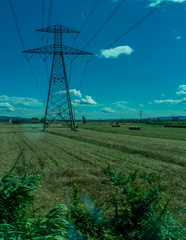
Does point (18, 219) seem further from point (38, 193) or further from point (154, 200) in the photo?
point (38, 193)

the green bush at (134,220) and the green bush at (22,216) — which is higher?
the green bush at (22,216)

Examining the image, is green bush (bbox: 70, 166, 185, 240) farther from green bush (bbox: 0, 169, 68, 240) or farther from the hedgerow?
green bush (bbox: 0, 169, 68, 240)

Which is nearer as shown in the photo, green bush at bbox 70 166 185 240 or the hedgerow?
the hedgerow

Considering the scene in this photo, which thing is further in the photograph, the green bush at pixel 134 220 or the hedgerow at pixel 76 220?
the green bush at pixel 134 220

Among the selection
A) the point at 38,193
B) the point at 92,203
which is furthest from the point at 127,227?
the point at 38,193

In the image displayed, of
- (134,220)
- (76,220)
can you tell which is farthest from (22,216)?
(134,220)

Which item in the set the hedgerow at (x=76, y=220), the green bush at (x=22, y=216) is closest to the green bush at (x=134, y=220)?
the hedgerow at (x=76, y=220)

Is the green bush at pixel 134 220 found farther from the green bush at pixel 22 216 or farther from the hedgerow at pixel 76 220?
the green bush at pixel 22 216

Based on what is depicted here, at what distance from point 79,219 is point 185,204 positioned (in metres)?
4.64

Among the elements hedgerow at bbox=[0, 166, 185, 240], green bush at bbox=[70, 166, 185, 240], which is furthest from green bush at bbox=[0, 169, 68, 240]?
green bush at bbox=[70, 166, 185, 240]

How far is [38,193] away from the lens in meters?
7.35

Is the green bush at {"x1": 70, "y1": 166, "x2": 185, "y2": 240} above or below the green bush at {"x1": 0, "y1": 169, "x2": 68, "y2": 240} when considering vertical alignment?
below

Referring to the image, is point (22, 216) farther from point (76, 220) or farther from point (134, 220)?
point (134, 220)

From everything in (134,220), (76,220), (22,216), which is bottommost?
(134,220)
